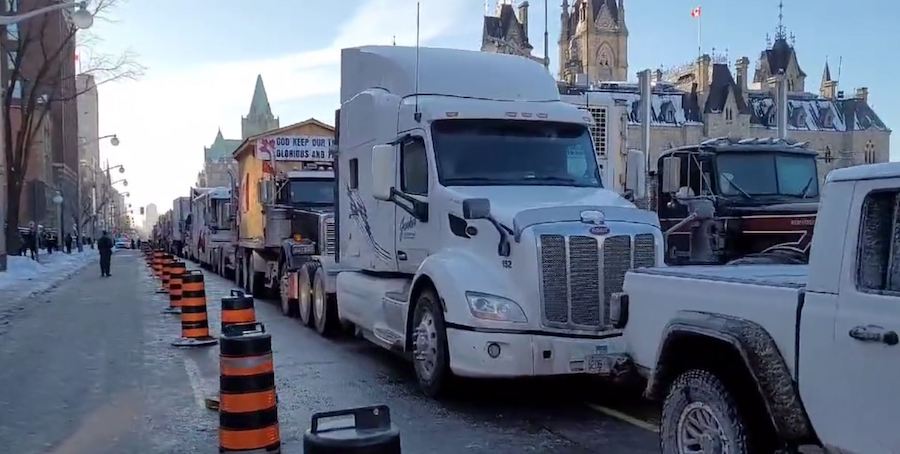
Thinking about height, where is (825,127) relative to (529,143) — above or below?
above

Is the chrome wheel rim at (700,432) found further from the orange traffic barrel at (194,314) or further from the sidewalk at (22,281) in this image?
the sidewalk at (22,281)

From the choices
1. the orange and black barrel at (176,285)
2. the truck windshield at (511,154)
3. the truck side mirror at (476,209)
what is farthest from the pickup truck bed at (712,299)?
the orange and black barrel at (176,285)

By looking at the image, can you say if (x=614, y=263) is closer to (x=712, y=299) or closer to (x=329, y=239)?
(x=712, y=299)

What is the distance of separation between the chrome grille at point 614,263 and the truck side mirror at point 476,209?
1.07 m

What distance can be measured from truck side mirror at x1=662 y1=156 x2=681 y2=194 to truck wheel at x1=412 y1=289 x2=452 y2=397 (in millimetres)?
5600

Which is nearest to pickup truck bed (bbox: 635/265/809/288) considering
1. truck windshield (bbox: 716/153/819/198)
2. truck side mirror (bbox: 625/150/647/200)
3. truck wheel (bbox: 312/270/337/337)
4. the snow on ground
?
truck side mirror (bbox: 625/150/647/200)

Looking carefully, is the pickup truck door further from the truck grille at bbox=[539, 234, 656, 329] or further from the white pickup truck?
the truck grille at bbox=[539, 234, 656, 329]

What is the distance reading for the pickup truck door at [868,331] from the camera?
3.63 meters

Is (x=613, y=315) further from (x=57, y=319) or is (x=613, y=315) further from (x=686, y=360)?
(x=57, y=319)

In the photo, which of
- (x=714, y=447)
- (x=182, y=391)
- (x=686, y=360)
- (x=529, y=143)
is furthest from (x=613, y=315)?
(x=182, y=391)

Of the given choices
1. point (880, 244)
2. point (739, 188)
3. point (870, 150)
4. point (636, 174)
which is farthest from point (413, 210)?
point (870, 150)

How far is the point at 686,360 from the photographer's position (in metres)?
5.02

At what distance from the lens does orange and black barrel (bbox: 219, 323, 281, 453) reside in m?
6.00

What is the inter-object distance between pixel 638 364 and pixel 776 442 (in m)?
1.25
